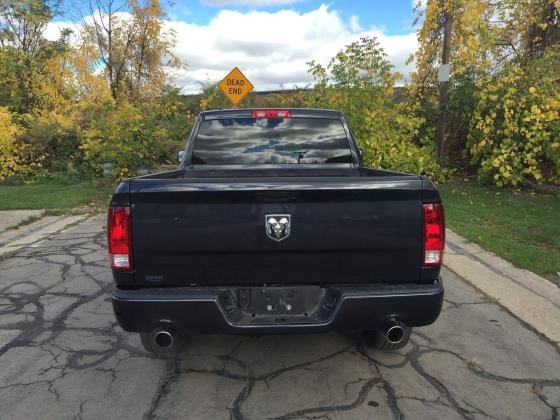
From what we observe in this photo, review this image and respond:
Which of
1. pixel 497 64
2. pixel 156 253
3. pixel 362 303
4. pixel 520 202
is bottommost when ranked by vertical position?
pixel 520 202

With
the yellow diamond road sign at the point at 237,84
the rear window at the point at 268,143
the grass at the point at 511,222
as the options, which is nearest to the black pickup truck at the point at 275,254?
the rear window at the point at 268,143

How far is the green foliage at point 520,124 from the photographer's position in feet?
32.7

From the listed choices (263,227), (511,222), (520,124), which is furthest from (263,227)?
(520,124)

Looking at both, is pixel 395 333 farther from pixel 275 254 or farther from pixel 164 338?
pixel 164 338

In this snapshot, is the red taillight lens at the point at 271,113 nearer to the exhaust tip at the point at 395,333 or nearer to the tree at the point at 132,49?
the exhaust tip at the point at 395,333

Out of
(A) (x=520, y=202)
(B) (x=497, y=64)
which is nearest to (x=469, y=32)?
(B) (x=497, y=64)

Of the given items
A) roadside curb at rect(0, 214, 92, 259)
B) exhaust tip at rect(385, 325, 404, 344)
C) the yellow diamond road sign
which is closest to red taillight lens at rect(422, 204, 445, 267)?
exhaust tip at rect(385, 325, 404, 344)

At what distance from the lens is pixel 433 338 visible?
3832 millimetres

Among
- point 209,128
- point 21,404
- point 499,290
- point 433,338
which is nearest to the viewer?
point 21,404

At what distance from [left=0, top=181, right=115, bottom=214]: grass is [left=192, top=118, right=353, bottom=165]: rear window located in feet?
21.6

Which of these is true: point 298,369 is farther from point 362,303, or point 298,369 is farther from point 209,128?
point 209,128

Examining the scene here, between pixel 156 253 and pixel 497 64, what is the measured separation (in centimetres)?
1478

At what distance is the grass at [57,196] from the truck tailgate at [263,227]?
26.1 ft

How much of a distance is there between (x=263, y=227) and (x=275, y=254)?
0.60 feet
